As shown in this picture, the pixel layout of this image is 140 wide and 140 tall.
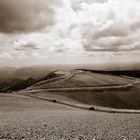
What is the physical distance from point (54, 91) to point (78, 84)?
1242 inches

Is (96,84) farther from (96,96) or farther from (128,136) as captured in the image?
(128,136)

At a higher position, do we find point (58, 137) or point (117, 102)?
point (58, 137)

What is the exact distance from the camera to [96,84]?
470ft

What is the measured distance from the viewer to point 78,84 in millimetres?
140250

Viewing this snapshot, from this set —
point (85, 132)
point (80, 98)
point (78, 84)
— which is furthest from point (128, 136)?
point (78, 84)

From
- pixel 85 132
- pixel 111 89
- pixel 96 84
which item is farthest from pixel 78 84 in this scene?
pixel 85 132

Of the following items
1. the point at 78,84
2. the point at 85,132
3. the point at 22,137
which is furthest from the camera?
the point at 78,84

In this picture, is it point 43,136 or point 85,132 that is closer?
point 43,136

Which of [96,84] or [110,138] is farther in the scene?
[96,84]

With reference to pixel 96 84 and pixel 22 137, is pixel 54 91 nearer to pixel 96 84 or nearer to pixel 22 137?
pixel 96 84

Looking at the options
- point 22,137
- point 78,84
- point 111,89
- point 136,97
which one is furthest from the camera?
point 78,84

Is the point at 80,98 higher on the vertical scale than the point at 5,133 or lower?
lower

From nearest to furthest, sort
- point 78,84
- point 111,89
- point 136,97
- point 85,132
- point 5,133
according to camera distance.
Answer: point 5,133
point 85,132
point 136,97
point 111,89
point 78,84

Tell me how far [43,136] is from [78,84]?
122 metres
